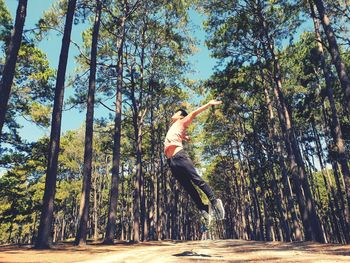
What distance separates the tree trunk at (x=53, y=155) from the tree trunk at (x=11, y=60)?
1.46 m

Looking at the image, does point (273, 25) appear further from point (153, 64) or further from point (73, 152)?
point (73, 152)

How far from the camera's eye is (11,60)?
31.2 ft

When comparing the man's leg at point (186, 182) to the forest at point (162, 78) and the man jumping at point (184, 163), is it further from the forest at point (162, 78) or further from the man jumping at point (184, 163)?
→ the forest at point (162, 78)

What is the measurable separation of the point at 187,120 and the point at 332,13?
15.1 metres

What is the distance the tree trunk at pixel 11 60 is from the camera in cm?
912

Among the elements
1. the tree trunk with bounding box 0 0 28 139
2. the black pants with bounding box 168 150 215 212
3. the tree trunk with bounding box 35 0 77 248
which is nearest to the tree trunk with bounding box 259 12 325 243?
the tree trunk with bounding box 35 0 77 248

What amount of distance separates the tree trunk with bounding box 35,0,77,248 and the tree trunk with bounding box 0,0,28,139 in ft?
4.81

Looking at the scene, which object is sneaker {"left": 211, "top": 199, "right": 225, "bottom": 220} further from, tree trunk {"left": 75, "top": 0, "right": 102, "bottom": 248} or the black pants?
tree trunk {"left": 75, "top": 0, "right": 102, "bottom": 248}

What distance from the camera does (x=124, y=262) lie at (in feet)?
12.6

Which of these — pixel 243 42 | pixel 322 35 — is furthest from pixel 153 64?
pixel 322 35

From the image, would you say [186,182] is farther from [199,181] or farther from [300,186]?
[300,186]

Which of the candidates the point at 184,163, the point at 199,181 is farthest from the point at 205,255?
the point at 184,163

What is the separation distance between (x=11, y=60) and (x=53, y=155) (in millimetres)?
3398

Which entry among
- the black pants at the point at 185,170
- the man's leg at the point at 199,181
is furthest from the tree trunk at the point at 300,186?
the black pants at the point at 185,170
